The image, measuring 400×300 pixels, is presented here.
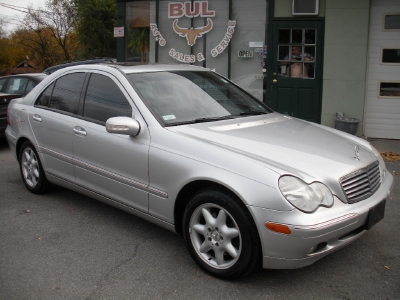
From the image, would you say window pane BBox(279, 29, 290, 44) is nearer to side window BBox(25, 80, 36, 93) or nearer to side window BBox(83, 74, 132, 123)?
side window BBox(25, 80, 36, 93)

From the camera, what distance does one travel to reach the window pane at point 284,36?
957cm

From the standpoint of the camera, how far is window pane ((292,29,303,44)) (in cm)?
947

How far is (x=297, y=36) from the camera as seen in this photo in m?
9.50

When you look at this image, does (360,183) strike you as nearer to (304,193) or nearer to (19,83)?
(304,193)

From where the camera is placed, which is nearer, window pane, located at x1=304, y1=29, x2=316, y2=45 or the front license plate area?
the front license plate area

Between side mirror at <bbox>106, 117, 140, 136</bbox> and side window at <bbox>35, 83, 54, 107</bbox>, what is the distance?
1.70 metres

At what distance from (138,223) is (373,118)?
20.7 ft

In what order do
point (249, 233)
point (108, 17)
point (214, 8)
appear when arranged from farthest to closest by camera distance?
point (108, 17) → point (214, 8) → point (249, 233)

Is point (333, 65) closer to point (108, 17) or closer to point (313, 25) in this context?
point (313, 25)

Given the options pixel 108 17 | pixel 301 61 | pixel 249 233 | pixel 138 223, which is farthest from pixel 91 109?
pixel 108 17

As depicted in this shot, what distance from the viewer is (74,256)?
12.9ft

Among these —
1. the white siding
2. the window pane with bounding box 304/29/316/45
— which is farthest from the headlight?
the window pane with bounding box 304/29/316/45

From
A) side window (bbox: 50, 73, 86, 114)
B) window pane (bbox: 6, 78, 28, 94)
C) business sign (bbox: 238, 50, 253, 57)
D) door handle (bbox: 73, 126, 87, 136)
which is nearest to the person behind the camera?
door handle (bbox: 73, 126, 87, 136)

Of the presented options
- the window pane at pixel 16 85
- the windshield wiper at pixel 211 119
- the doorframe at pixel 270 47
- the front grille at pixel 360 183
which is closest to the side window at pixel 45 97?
the windshield wiper at pixel 211 119
